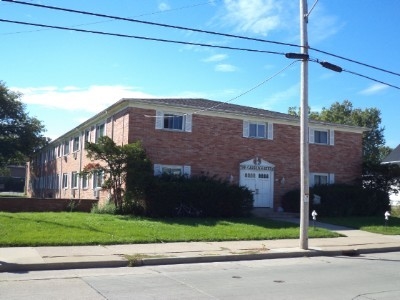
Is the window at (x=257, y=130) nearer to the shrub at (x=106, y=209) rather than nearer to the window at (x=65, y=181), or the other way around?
the shrub at (x=106, y=209)

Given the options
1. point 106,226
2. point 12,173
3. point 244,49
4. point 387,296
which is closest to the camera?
point 387,296

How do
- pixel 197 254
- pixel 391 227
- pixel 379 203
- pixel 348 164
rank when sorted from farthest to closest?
pixel 348 164 < pixel 379 203 < pixel 391 227 < pixel 197 254

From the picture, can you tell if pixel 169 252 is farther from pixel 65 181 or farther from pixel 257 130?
pixel 65 181

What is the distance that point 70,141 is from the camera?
1431 inches

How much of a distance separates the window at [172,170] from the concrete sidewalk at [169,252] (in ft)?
28.7

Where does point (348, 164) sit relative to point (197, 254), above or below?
above

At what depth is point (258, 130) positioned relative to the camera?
26.2m

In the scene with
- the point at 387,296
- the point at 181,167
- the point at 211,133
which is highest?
the point at 211,133

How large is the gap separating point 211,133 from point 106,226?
32.0 feet

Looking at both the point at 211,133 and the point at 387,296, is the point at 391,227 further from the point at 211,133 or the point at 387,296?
the point at 387,296

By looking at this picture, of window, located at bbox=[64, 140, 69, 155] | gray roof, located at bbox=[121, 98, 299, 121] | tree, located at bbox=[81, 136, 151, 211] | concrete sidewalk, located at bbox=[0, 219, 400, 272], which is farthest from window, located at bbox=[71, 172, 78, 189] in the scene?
concrete sidewalk, located at bbox=[0, 219, 400, 272]

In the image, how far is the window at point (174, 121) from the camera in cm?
2305

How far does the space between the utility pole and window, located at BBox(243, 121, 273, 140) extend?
36.7 ft

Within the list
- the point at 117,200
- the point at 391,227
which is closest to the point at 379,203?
the point at 391,227
